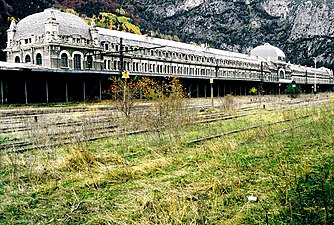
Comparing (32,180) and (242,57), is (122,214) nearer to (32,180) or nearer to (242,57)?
(32,180)

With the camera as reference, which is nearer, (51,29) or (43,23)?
(51,29)

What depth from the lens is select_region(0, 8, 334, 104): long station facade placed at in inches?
1293

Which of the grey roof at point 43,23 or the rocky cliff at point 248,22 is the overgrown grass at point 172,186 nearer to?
the grey roof at point 43,23

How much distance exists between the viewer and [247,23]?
177 m

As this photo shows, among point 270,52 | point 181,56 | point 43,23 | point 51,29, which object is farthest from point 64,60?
point 270,52

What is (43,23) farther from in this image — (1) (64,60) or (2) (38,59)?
(1) (64,60)

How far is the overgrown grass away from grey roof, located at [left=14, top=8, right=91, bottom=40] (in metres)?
45.2

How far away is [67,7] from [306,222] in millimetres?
130663

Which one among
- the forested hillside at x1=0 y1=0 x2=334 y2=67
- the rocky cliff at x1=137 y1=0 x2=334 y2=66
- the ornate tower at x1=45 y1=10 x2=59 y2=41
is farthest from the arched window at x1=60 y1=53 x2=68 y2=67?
the rocky cliff at x1=137 y1=0 x2=334 y2=66

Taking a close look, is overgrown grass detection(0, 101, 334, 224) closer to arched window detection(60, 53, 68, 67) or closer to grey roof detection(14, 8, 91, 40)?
arched window detection(60, 53, 68, 67)

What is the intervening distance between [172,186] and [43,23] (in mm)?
49615

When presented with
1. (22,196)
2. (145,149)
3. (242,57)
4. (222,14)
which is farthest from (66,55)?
(222,14)

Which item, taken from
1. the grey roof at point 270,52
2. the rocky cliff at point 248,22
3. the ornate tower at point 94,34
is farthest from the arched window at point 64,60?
the rocky cliff at point 248,22

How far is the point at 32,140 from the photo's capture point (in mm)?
10273
